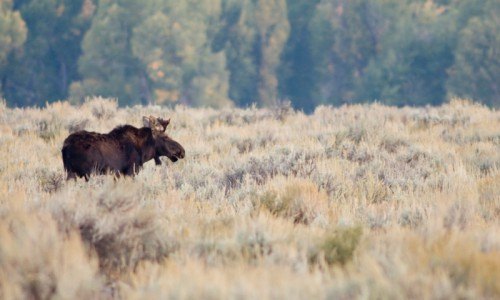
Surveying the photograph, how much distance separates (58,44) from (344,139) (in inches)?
1380

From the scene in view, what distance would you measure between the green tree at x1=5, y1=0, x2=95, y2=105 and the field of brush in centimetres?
3125

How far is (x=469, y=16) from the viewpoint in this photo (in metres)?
41.3

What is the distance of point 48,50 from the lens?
47.2 meters

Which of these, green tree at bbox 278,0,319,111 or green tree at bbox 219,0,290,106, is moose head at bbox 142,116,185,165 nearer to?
green tree at bbox 219,0,290,106

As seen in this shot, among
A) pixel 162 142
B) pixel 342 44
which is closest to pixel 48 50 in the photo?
pixel 342 44

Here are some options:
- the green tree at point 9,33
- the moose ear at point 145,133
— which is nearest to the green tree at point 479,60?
the green tree at point 9,33

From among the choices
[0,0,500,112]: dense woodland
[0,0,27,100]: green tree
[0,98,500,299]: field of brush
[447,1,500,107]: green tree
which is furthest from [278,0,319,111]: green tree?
[0,98,500,299]: field of brush

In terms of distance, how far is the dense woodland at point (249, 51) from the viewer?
138ft

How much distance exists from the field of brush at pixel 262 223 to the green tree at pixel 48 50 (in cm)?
3125

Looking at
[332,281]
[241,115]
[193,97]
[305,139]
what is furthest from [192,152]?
[193,97]

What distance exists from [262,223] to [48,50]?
4236cm

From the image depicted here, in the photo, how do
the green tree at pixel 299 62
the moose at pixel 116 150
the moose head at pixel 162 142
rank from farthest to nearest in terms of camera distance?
the green tree at pixel 299 62 → the moose head at pixel 162 142 → the moose at pixel 116 150

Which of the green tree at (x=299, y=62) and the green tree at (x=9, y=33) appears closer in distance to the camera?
the green tree at (x=9, y=33)

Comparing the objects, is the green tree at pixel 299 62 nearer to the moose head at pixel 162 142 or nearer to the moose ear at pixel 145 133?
the moose head at pixel 162 142
